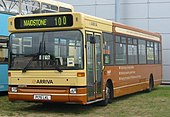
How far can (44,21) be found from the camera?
13375 mm

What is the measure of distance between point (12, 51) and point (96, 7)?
1704cm

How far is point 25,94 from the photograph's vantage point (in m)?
13.2

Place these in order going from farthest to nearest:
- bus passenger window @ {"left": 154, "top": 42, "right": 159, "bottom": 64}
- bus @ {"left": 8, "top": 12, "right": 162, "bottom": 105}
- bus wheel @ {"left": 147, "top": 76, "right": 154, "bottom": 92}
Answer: bus passenger window @ {"left": 154, "top": 42, "right": 159, "bottom": 64} → bus wheel @ {"left": 147, "top": 76, "right": 154, "bottom": 92} → bus @ {"left": 8, "top": 12, "right": 162, "bottom": 105}

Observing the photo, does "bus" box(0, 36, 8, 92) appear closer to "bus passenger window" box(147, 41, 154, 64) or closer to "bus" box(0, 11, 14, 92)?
"bus" box(0, 11, 14, 92)

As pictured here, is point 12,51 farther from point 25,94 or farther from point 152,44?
point 152,44

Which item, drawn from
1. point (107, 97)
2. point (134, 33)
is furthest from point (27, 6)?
point (107, 97)

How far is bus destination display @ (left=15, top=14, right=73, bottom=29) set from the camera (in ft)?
42.8

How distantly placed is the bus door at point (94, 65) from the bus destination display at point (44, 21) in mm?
765

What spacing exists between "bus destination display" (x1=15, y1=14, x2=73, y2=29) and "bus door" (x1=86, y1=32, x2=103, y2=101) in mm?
765

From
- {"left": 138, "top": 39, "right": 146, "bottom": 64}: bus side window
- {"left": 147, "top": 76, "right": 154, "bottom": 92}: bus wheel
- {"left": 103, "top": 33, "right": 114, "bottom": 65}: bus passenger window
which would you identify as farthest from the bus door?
{"left": 147, "top": 76, "right": 154, "bottom": 92}: bus wheel

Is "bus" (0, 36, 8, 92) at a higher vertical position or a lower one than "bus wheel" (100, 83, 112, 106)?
higher

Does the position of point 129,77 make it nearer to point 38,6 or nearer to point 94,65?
point 94,65

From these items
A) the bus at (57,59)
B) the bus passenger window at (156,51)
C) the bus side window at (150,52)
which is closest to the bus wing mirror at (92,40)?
the bus at (57,59)

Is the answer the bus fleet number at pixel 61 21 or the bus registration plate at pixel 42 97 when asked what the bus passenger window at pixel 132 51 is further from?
the bus registration plate at pixel 42 97
